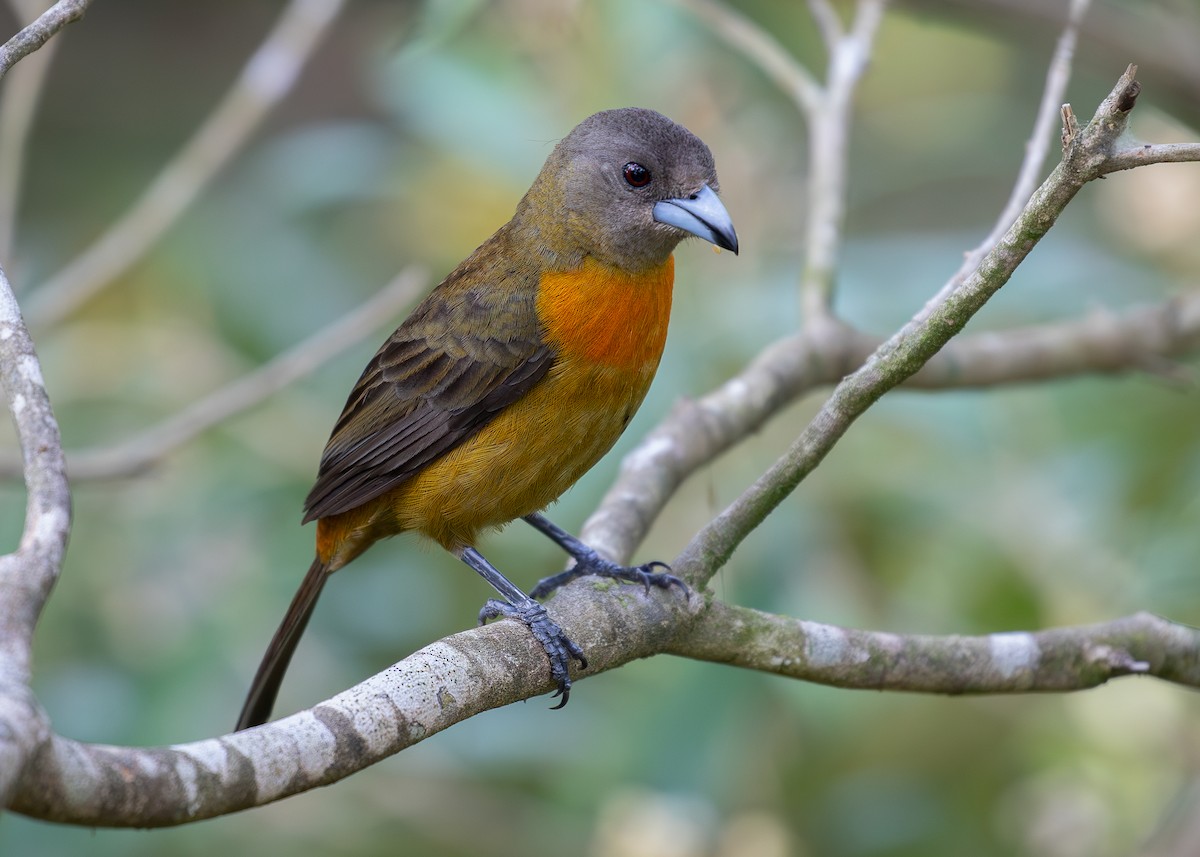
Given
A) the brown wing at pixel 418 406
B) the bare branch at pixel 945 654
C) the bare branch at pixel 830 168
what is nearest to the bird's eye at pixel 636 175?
the brown wing at pixel 418 406

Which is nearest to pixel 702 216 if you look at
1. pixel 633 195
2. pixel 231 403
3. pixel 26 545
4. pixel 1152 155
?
pixel 633 195

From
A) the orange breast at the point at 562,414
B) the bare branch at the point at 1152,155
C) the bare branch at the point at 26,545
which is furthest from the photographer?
the orange breast at the point at 562,414

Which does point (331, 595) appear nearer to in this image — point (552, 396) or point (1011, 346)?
point (552, 396)

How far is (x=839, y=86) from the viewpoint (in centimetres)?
378

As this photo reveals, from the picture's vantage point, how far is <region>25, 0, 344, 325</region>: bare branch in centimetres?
392

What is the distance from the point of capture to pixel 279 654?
3.32 meters

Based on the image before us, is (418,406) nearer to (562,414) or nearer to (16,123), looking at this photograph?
(562,414)

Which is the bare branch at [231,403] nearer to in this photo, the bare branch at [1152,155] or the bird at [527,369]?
the bird at [527,369]

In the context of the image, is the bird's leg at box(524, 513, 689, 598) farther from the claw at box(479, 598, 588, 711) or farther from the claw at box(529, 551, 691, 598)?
the claw at box(479, 598, 588, 711)

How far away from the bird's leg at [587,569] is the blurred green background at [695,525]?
0.26 m

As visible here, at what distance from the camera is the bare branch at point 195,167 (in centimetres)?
392

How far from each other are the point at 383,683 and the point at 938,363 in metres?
2.08

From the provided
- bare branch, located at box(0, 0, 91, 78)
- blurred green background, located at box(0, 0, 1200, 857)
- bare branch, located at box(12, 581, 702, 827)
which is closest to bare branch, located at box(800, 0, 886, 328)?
blurred green background, located at box(0, 0, 1200, 857)

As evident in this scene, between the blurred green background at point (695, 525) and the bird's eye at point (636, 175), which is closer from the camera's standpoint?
the bird's eye at point (636, 175)
